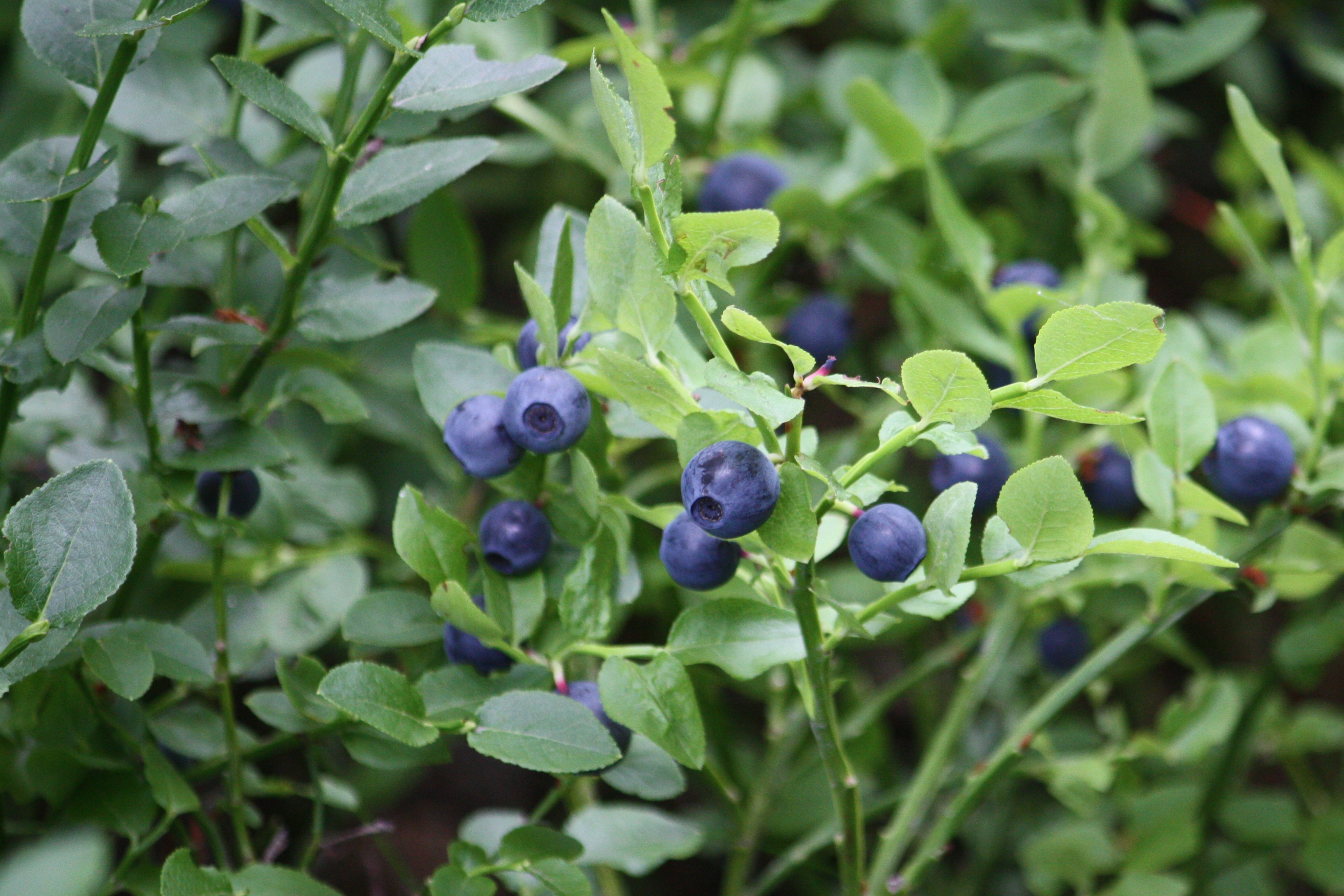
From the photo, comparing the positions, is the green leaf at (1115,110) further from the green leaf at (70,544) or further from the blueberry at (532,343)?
the green leaf at (70,544)

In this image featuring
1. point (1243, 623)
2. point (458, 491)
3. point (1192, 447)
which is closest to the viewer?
point (1192, 447)

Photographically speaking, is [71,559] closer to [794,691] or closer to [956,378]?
[956,378]

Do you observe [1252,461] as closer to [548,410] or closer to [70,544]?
[548,410]

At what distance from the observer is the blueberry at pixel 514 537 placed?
2.47ft

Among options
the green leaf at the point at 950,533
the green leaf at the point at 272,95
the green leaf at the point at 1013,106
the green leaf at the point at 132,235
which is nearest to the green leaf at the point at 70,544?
the green leaf at the point at 132,235

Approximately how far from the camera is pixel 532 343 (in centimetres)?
76

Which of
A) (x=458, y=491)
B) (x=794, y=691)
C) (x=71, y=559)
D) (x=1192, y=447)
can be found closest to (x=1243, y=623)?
(x=794, y=691)

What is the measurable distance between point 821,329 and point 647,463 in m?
0.33

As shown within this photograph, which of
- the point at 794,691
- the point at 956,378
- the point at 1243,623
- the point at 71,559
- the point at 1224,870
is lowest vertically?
the point at 1243,623

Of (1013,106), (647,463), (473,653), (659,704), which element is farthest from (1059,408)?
(647,463)

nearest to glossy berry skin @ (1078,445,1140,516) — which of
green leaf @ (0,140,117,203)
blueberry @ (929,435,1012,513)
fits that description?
blueberry @ (929,435,1012,513)

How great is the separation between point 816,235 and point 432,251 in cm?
44

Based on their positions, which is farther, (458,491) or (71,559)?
(458,491)

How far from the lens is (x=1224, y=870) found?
1.29 meters
